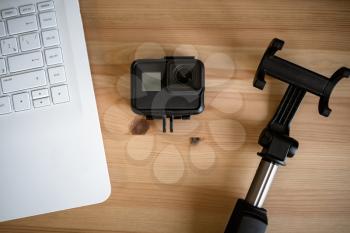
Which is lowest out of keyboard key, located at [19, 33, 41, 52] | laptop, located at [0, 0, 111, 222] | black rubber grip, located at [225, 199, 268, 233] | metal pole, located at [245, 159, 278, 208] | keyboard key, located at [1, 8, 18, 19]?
black rubber grip, located at [225, 199, 268, 233]

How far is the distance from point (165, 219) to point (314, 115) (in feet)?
1.02

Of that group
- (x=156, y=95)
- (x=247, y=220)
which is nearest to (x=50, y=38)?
(x=156, y=95)

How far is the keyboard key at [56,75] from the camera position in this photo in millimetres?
568

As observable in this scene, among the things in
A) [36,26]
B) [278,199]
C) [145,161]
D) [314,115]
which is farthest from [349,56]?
[36,26]

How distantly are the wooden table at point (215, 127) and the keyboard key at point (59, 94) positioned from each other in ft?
0.21

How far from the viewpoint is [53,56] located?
0.57m

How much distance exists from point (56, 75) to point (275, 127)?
0.36 metres

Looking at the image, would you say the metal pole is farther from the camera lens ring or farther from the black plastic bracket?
the camera lens ring

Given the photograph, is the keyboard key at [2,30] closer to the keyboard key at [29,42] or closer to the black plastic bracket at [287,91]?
the keyboard key at [29,42]

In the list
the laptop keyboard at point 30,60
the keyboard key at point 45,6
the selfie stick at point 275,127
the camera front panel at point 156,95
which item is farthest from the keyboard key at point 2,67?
the selfie stick at point 275,127

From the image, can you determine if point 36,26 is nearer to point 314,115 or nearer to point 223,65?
point 223,65

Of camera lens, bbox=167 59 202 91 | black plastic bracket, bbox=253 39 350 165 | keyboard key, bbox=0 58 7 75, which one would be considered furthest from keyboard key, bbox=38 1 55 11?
black plastic bracket, bbox=253 39 350 165

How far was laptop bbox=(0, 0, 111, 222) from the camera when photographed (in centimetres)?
57

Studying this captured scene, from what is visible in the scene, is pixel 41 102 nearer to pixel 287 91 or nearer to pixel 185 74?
pixel 185 74
